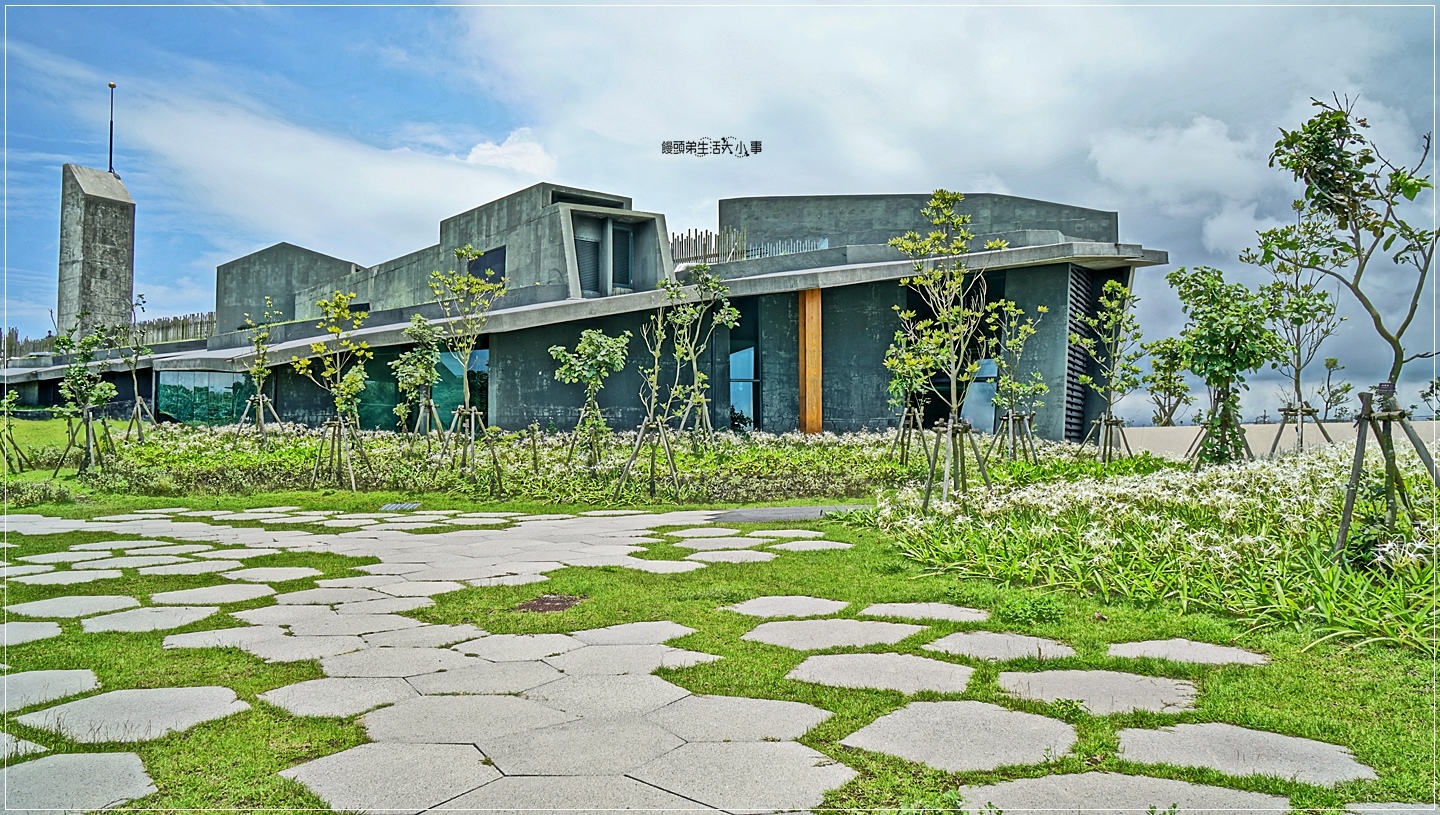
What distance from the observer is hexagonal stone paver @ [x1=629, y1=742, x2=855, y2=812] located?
201 cm

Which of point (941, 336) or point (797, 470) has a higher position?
point (941, 336)

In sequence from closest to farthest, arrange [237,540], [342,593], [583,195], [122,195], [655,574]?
[342,593], [655,574], [237,540], [583,195], [122,195]

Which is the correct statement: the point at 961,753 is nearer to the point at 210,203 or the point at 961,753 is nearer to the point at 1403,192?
the point at 1403,192

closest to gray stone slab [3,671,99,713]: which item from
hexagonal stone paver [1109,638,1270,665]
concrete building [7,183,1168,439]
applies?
hexagonal stone paver [1109,638,1270,665]

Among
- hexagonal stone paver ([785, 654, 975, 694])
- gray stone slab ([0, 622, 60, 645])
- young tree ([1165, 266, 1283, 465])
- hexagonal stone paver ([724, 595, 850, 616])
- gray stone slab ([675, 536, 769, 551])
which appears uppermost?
young tree ([1165, 266, 1283, 465])

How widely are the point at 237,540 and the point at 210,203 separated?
3217 mm

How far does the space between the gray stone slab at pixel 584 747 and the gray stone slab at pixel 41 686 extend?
5.17 feet

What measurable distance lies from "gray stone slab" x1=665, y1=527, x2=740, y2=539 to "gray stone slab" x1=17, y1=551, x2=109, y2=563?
13.0 ft

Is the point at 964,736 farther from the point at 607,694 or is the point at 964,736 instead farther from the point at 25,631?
the point at 25,631

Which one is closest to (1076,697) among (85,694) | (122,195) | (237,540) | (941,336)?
(85,694)

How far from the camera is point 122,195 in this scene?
28.1 m

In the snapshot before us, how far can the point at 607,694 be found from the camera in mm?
2842

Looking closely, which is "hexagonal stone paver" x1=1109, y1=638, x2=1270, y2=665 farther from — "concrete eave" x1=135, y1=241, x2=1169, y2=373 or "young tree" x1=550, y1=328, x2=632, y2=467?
"concrete eave" x1=135, y1=241, x2=1169, y2=373

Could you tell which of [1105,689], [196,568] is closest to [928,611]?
[1105,689]
